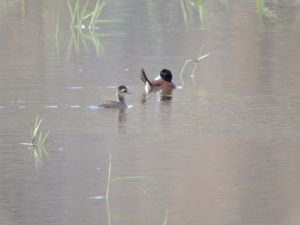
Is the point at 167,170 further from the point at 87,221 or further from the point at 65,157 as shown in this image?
the point at 87,221

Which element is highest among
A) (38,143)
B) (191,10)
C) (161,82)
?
(38,143)

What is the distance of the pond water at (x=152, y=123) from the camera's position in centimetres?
729

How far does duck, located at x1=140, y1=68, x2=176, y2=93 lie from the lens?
12.7 m

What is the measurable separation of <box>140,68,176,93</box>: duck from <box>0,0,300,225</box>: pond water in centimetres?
13

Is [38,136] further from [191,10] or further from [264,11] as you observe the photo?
[191,10]

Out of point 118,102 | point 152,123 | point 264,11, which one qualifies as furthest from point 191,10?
point 152,123

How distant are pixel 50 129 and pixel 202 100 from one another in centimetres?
229

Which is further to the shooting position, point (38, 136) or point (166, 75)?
point (166, 75)

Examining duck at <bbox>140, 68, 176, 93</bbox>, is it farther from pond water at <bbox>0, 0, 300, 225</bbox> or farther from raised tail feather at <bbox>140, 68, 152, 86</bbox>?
pond water at <bbox>0, 0, 300, 225</bbox>

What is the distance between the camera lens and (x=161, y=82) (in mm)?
12766

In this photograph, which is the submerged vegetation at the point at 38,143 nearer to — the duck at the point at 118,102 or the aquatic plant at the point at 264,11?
the duck at the point at 118,102

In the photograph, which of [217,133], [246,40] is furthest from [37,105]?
[246,40]

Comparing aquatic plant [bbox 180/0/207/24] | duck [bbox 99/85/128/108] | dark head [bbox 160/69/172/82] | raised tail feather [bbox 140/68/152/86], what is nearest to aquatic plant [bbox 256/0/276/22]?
aquatic plant [bbox 180/0/207/24]

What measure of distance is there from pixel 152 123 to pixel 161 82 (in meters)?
2.37
